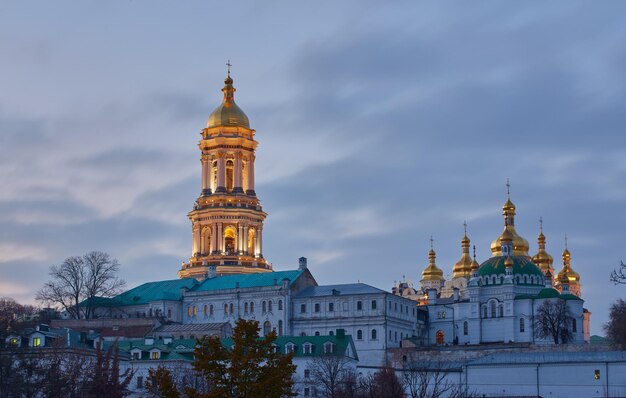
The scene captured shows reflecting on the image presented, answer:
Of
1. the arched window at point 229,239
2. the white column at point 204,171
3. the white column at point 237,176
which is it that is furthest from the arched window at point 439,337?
the white column at point 204,171

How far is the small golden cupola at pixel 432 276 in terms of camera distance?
168 meters

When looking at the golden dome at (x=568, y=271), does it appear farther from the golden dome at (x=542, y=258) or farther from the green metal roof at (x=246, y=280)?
the green metal roof at (x=246, y=280)

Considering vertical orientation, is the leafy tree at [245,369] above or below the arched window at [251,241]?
below

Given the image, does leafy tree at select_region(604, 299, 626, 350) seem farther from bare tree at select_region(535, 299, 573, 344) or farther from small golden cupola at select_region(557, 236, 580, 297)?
small golden cupola at select_region(557, 236, 580, 297)

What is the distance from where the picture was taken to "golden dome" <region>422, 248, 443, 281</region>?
168875 mm

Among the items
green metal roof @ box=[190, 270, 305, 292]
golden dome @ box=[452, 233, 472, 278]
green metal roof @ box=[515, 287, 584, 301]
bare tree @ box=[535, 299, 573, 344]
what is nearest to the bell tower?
green metal roof @ box=[190, 270, 305, 292]

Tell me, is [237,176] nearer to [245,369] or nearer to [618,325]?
[618,325]

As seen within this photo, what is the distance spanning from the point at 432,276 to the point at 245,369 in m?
108

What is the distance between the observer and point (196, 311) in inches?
5472

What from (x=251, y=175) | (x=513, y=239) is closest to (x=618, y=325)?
(x=513, y=239)

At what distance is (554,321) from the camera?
128 metres

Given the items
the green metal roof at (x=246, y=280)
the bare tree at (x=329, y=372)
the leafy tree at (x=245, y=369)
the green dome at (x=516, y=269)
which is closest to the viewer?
the leafy tree at (x=245, y=369)

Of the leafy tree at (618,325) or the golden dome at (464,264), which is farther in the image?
the golden dome at (464,264)

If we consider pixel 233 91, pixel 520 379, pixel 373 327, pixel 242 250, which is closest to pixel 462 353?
pixel 373 327
